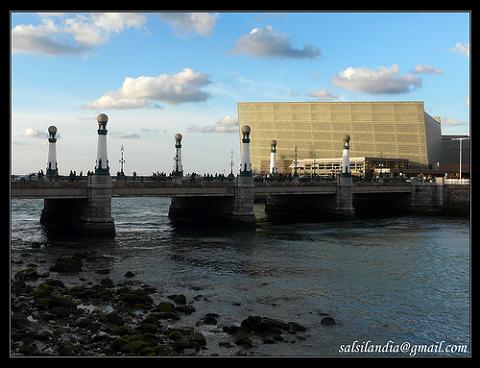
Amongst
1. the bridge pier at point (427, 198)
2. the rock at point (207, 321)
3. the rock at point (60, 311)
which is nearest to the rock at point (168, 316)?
the rock at point (207, 321)

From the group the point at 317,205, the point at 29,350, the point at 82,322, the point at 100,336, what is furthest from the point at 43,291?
the point at 317,205

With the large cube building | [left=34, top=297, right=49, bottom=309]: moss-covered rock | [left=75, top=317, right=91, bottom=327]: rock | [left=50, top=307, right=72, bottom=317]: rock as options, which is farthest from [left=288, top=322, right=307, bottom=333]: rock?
the large cube building

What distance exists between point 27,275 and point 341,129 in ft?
457

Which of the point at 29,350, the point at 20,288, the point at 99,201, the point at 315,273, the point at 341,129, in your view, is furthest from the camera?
the point at 341,129

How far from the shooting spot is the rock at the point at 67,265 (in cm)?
3819

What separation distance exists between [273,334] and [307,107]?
14724 cm

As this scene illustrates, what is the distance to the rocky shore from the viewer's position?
71.1ft

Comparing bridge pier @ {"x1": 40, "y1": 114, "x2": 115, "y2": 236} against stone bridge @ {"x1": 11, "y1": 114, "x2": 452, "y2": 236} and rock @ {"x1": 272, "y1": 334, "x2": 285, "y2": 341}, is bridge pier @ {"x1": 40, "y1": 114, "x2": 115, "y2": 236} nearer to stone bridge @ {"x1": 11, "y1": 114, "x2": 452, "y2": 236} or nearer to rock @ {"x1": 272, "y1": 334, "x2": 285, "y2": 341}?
stone bridge @ {"x1": 11, "y1": 114, "x2": 452, "y2": 236}

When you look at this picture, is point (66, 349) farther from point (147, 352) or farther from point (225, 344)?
point (225, 344)

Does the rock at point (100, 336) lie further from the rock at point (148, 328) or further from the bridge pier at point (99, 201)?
the bridge pier at point (99, 201)

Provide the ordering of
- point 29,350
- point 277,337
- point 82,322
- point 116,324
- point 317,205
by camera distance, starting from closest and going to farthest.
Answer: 1. point 29,350
2. point 277,337
3. point 82,322
4. point 116,324
5. point 317,205

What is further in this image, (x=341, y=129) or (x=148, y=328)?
(x=341, y=129)

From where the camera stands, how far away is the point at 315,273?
1561 inches
